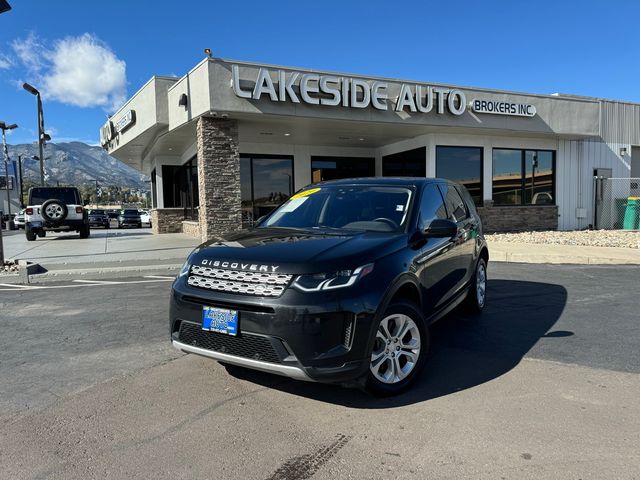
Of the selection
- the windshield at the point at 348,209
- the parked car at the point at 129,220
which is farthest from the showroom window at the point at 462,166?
the parked car at the point at 129,220

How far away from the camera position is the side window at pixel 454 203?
544 centimetres

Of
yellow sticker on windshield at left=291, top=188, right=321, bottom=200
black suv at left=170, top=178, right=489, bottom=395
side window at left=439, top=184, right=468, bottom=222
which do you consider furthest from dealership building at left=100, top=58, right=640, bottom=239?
black suv at left=170, top=178, right=489, bottom=395

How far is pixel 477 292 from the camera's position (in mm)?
6125

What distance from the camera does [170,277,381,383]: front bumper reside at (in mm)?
3227

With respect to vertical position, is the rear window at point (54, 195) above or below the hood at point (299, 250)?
above

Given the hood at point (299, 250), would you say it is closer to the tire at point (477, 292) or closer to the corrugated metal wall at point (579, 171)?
the tire at point (477, 292)

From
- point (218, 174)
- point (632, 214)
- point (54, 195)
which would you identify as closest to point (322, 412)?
point (218, 174)

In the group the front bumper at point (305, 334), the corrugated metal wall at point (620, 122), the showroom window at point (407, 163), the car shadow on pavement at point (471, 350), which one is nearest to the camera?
the front bumper at point (305, 334)

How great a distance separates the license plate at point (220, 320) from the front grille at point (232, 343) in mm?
43

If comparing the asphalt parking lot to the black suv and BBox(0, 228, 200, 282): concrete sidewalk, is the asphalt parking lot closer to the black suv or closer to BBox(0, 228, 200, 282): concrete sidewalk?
the black suv

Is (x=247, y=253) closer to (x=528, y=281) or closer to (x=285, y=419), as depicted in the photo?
(x=285, y=419)

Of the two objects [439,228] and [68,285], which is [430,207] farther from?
[68,285]

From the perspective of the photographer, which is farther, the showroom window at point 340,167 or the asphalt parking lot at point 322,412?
the showroom window at point 340,167

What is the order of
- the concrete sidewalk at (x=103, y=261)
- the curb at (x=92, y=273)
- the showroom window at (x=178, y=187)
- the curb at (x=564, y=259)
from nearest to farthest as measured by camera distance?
the curb at (x=92, y=273)
the concrete sidewalk at (x=103, y=261)
the curb at (x=564, y=259)
the showroom window at (x=178, y=187)
